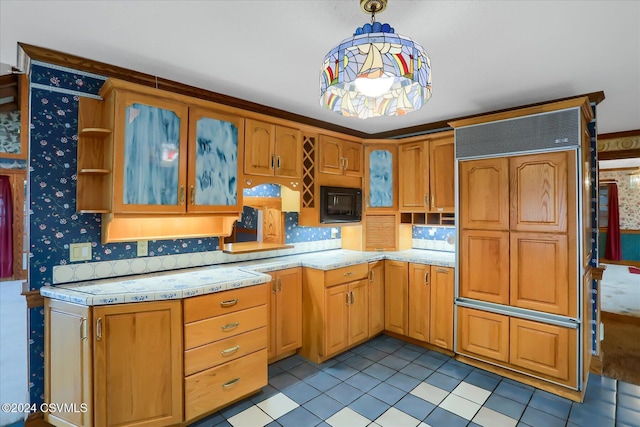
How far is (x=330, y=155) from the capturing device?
3449mm

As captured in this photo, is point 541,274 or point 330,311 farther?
point 330,311

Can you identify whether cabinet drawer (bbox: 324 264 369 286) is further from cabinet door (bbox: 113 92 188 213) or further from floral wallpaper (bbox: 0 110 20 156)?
floral wallpaper (bbox: 0 110 20 156)

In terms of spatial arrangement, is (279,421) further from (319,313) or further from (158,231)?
(158,231)

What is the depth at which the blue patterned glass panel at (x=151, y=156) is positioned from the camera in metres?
2.16

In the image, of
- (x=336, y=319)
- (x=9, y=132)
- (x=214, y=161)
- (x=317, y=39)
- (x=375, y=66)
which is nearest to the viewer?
(x=375, y=66)

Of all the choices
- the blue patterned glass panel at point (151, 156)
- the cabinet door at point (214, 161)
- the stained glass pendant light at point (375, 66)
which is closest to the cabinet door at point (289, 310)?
the cabinet door at point (214, 161)

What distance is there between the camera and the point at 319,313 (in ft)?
9.80

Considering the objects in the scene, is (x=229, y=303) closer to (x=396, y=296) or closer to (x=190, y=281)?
(x=190, y=281)

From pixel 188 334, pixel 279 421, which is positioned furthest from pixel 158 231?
pixel 279 421

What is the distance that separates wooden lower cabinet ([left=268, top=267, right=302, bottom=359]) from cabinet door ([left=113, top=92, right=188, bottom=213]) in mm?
1055

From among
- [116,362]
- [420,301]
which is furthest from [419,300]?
[116,362]

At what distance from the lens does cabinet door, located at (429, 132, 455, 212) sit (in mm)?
3346

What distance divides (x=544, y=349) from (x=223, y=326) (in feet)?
8.18

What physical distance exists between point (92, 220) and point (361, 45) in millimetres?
2173
